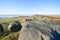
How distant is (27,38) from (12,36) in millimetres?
2081

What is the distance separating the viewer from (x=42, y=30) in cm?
A: 729

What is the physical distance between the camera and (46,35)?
6879 millimetres

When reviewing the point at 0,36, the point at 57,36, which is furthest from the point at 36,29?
the point at 0,36

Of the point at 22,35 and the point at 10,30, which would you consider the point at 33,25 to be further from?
the point at 10,30

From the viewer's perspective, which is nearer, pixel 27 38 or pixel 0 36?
pixel 27 38

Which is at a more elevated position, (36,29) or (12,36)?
(36,29)

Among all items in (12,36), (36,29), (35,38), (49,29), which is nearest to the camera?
(35,38)

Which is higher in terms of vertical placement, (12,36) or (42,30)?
(42,30)

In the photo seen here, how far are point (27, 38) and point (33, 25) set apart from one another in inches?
38.1

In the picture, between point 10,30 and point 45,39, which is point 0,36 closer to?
point 10,30

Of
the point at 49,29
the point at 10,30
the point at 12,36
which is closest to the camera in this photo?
the point at 49,29

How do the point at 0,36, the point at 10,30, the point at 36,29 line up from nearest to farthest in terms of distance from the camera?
the point at 36,29 < the point at 0,36 < the point at 10,30

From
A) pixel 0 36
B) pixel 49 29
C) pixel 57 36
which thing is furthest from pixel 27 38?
pixel 0 36

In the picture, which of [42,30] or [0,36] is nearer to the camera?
[42,30]
